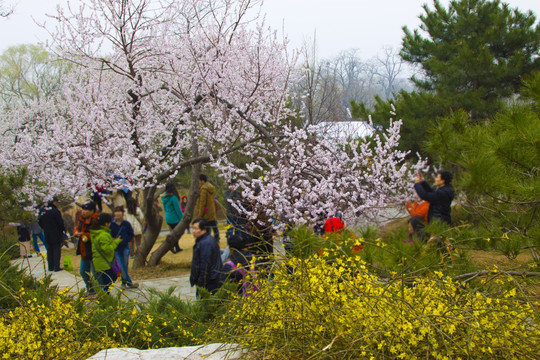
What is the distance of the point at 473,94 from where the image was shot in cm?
1154

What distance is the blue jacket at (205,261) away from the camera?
527 cm

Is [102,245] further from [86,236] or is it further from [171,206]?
[171,206]

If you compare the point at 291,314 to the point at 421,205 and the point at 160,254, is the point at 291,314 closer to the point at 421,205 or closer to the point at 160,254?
the point at 421,205

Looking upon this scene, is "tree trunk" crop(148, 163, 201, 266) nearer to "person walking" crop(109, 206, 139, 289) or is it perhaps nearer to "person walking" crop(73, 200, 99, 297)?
"person walking" crop(109, 206, 139, 289)

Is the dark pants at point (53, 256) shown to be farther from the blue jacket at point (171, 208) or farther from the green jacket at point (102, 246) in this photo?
the green jacket at point (102, 246)

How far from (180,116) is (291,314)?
693cm

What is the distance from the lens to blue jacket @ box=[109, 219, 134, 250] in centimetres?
764

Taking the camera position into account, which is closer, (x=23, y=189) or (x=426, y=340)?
(x=426, y=340)

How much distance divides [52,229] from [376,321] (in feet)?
28.9

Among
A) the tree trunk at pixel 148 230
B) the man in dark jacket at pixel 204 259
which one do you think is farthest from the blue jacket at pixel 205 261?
the tree trunk at pixel 148 230

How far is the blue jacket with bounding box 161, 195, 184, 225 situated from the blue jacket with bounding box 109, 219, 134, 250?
11.9 ft

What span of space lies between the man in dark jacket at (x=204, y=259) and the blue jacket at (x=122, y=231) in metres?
2.69

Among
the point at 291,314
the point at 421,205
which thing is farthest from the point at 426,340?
the point at 421,205

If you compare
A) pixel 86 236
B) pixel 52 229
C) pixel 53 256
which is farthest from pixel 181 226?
pixel 86 236
